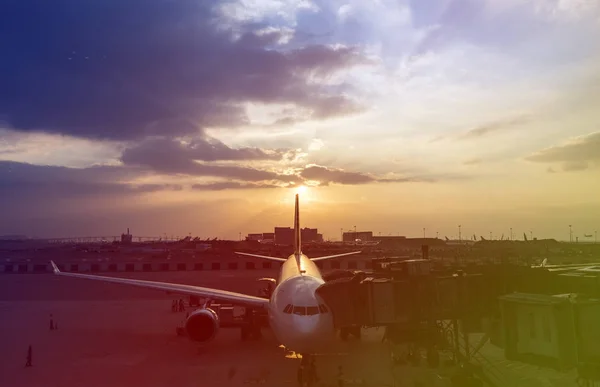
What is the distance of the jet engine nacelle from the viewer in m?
26.4

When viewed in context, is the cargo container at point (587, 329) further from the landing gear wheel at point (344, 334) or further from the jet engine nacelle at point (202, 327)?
the jet engine nacelle at point (202, 327)

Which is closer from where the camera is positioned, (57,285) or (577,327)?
(577,327)

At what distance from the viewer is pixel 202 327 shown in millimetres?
26594

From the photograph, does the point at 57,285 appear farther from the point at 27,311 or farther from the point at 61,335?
the point at 61,335

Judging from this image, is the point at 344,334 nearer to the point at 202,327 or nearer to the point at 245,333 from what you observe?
the point at 245,333

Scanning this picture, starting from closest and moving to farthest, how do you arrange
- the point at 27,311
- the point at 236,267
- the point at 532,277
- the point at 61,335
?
the point at 532,277 < the point at 61,335 < the point at 27,311 < the point at 236,267

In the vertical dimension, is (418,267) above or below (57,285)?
above

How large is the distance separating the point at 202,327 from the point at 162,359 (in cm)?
280

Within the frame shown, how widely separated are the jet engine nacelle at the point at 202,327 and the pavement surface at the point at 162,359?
95cm

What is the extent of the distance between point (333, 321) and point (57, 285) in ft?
213

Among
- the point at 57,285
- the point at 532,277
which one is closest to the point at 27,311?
the point at 57,285

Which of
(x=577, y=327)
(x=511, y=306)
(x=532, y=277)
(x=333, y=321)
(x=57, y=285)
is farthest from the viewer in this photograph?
(x=57, y=285)

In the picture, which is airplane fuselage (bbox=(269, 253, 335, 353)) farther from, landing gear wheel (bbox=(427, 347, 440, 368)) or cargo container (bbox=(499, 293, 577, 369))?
cargo container (bbox=(499, 293, 577, 369))

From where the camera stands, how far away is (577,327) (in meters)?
10.8
